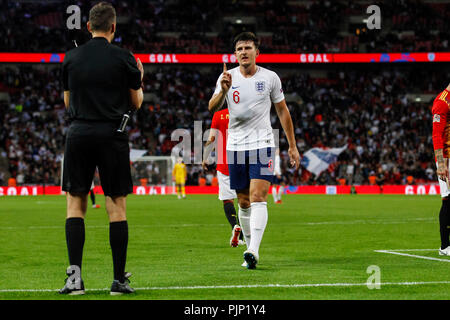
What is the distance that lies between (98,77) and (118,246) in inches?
55.4

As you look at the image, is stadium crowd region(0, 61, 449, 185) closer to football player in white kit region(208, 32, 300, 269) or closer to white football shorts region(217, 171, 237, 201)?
white football shorts region(217, 171, 237, 201)

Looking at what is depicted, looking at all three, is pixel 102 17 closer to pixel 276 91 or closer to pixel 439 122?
pixel 276 91

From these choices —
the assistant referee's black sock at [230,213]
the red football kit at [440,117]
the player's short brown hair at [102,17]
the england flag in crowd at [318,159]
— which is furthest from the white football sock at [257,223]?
the england flag in crowd at [318,159]

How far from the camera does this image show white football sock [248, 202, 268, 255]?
749cm

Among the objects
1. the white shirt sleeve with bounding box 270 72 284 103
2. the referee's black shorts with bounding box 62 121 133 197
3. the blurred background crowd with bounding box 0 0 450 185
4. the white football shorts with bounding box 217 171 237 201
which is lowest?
the white football shorts with bounding box 217 171 237 201

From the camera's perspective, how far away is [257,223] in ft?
24.9

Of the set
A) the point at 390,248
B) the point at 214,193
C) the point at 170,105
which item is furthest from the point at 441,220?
the point at 170,105

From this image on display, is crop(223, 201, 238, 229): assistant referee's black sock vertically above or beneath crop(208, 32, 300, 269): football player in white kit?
beneath

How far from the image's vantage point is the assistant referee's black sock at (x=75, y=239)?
5.63 metres

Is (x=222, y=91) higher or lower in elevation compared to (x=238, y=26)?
lower

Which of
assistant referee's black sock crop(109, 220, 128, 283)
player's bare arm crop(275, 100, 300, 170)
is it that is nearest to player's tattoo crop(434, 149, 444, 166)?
player's bare arm crop(275, 100, 300, 170)

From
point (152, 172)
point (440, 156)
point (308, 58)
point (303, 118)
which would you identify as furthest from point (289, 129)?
point (303, 118)

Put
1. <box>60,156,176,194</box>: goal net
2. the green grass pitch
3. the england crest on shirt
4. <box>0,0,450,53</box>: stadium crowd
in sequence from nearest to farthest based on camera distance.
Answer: the green grass pitch
the england crest on shirt
<box>60,156,176,194</box>: goal net
<box>0,0,450,53</box>: stadium crowd
